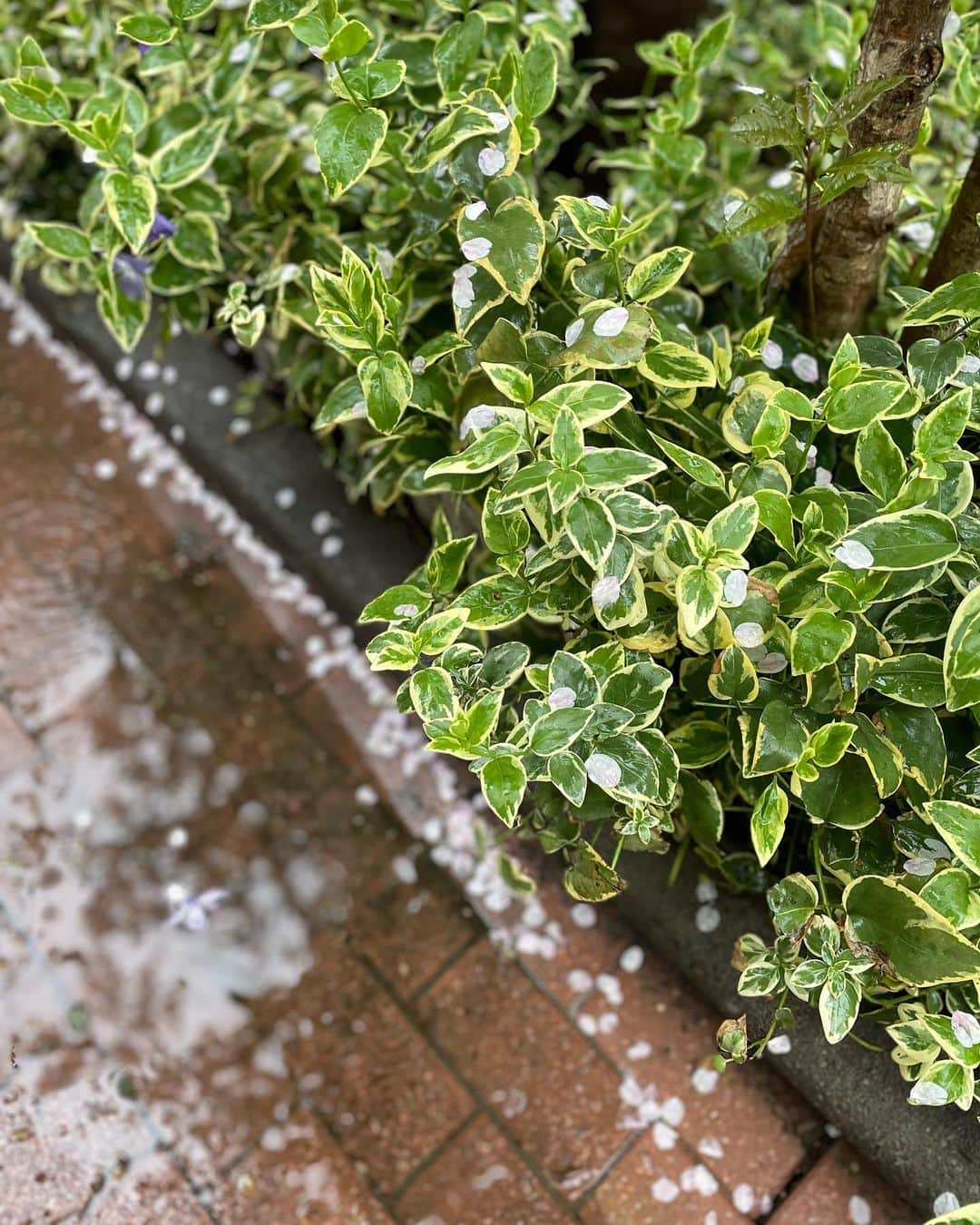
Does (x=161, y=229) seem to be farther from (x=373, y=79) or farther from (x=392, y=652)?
(x=392, y=652)

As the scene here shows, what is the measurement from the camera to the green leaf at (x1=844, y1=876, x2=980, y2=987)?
1.11 m

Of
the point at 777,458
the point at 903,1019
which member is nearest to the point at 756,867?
the point at 903,1019

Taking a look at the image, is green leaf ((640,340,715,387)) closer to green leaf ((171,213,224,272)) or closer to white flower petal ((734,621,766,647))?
white flower petal ((734,621,766,647))

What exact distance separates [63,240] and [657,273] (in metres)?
0.93

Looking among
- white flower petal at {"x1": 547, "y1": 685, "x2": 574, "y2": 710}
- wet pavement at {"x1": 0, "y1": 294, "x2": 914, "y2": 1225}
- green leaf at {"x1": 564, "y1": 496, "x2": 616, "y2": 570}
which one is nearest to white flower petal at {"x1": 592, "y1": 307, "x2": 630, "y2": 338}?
green leaf at {"x1": 564, "y1": 496, "x2": 616, "y2": 570}

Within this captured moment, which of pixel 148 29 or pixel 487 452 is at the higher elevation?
pixel 148 29

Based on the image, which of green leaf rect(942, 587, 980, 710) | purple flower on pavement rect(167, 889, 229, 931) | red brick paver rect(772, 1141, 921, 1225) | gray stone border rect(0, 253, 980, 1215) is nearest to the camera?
green leaf rect(942, 587, 980, 710)

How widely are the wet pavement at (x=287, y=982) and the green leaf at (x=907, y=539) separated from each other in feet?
3.04

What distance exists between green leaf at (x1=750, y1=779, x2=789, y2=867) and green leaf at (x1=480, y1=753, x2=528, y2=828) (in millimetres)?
261

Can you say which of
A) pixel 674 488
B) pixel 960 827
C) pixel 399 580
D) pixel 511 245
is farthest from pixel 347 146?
pixel 960 827

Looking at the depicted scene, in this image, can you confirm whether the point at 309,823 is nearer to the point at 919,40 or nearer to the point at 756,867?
the point at 756,867

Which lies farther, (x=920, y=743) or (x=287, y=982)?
(x=287, y=982)

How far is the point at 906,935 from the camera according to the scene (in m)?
1.15

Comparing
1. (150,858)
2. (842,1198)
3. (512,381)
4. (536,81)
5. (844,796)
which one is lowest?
(842,1198)
